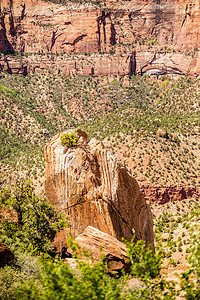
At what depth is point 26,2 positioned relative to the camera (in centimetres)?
11262

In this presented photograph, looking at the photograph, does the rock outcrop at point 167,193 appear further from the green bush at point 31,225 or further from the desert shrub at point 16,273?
the desert shrub at point 16,273

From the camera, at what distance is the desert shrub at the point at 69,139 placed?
23.7 metres

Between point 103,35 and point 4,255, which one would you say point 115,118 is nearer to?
point 103,35

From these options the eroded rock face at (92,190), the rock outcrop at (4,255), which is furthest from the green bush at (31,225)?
the rock outcrop at (4,255)

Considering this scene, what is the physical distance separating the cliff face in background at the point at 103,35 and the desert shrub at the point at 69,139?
88.9m

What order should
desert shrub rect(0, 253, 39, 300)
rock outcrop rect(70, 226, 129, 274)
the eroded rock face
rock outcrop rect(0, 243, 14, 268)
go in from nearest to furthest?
desert shrub rect(0, 253, 39, 300) → rock outcrop rect(0, 243, 14, 268) → rock outcrop rect(70, 226, 129, 274) → the eroded rock face

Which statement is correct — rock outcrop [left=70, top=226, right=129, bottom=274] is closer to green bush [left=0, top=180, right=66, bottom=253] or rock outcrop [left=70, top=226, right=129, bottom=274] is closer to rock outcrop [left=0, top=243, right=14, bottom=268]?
green bush [left=0, top=180, right=66, bottom=253]

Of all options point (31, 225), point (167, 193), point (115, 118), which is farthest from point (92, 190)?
point (115, 118)

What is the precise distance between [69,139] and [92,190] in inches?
160

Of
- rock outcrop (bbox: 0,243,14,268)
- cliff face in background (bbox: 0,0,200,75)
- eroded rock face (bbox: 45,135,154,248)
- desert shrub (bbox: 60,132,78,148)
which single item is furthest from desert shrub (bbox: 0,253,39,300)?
cliff face in background (bbox: 0,0,200,75)

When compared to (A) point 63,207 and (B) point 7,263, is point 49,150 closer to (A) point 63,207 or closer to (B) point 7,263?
(A) point 63,207

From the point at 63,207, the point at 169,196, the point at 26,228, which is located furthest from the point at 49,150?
the point at 169,196

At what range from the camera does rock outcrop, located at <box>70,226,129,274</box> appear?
19.1 m

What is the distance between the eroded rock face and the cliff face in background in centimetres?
8984
